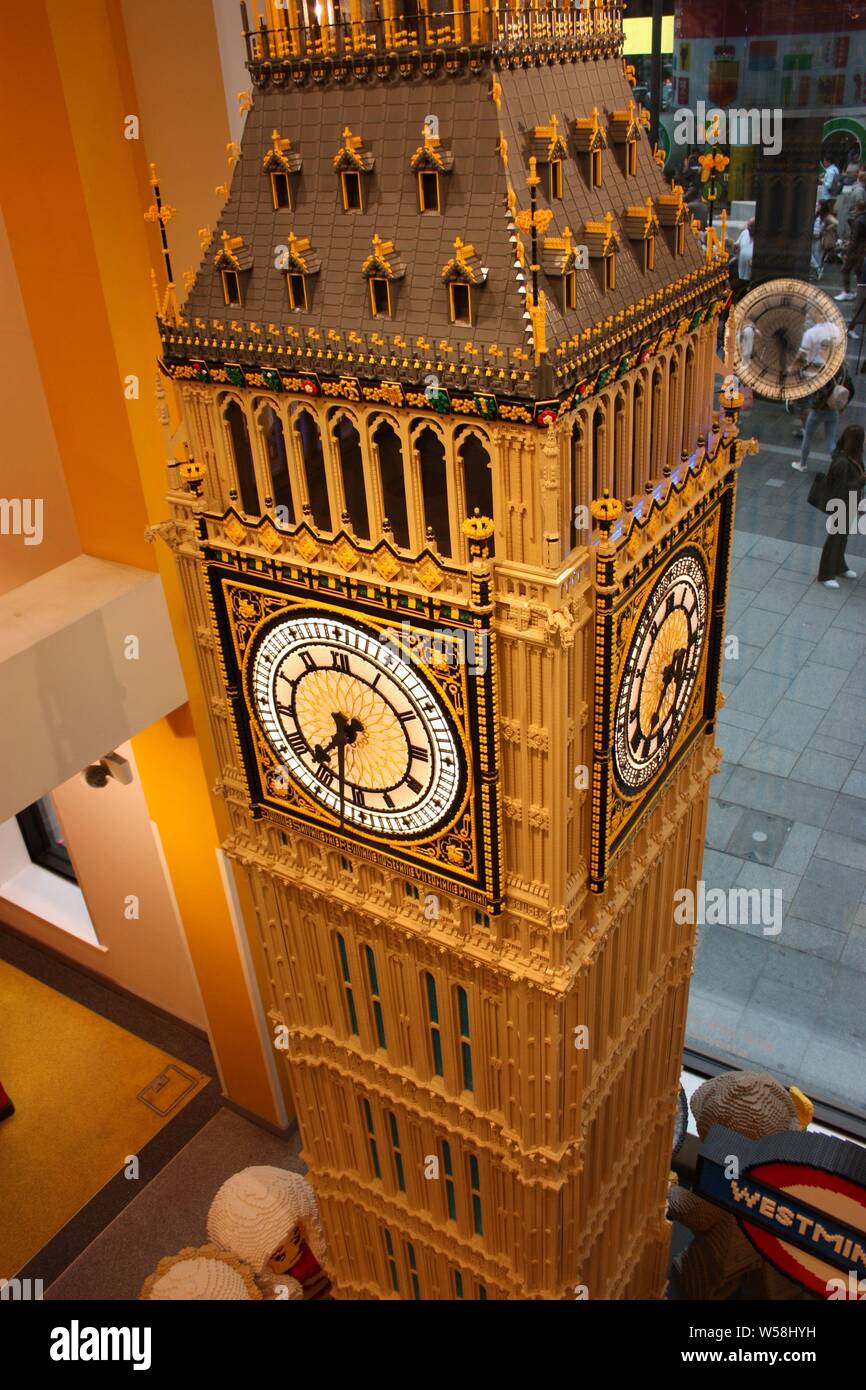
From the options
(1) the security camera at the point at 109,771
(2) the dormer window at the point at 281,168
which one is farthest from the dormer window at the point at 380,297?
(1) the security camera at the point at 109,771

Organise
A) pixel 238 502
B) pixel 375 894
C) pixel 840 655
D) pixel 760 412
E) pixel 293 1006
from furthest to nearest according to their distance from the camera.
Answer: pixel 840 655 → pixel 760 412 → pixel 293 1006 → pixel 375 894 → pixel 238 502

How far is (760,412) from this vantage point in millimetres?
17297

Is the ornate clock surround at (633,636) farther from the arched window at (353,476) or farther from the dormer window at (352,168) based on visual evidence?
the dormer window at (352,168)

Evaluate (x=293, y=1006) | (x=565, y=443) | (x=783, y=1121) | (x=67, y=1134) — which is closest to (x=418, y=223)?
(x=565, y=443)

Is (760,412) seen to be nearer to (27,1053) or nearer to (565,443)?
(565,443)

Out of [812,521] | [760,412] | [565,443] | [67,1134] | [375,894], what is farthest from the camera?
[67,1134]

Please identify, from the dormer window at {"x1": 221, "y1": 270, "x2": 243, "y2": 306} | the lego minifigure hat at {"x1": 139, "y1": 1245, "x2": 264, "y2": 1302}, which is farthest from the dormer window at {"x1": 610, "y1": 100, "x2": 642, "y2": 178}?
the lego minifigure hat at {"x1": 139, "y1": 1245, "x2": 264, "y2": 1302}

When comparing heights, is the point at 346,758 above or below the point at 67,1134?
above

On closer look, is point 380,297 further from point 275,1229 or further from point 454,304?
point 275,1229

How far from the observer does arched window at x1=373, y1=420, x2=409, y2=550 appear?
39.4ft

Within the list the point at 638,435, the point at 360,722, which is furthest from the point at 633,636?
the point at 360,722

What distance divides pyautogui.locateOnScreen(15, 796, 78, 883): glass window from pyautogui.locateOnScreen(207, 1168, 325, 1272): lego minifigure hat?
10.6m

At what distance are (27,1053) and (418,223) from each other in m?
20.6

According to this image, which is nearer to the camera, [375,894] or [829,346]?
[375,894]
